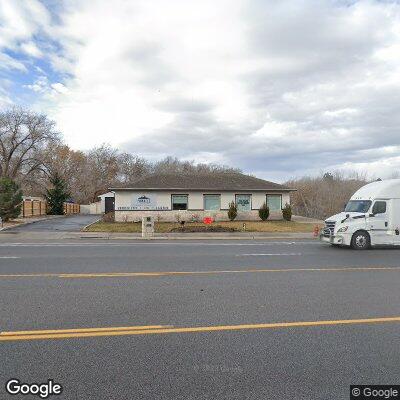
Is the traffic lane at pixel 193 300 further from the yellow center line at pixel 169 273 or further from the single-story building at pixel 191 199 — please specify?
the single-story building at pixel 191 199

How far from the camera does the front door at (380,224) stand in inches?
648

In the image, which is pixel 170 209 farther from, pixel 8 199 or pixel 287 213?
pixel 8 199

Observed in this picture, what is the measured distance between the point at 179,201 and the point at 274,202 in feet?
27.1

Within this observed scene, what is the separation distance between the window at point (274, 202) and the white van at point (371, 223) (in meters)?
16.5

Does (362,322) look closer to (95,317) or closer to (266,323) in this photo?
(266,323)

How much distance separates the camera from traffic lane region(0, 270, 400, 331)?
5848mm

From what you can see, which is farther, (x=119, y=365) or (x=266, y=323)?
(x=266, y=323)

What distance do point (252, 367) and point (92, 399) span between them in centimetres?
167

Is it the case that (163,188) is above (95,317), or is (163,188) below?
above

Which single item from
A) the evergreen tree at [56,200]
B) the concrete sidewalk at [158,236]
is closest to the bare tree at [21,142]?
the evergreen tree at [56,200]

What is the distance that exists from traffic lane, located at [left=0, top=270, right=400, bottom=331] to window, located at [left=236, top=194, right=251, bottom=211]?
2350 cm

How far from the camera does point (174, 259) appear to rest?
1255cm

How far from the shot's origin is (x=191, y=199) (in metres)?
32.6

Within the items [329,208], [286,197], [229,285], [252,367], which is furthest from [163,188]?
[329,208]
